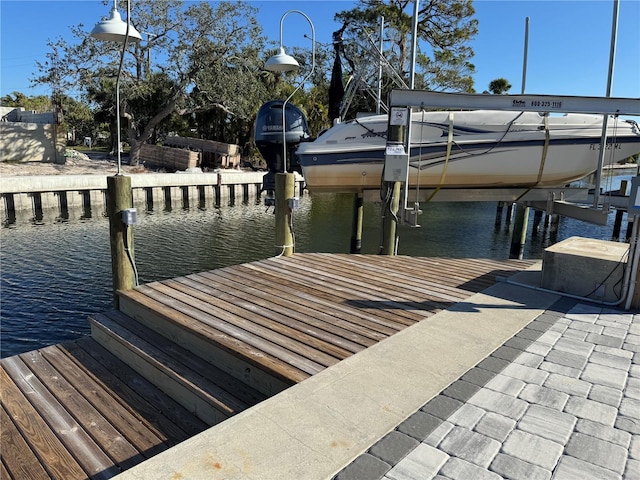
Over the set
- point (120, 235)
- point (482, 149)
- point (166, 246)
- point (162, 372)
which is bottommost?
point (166, 246)

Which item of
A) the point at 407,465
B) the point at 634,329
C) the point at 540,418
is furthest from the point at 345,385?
Result: the point at 634,329

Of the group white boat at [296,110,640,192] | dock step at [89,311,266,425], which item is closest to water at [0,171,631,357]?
white boat at [296,110,640,192]

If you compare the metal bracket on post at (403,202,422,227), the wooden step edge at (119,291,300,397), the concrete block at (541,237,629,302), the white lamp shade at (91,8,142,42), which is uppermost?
the white lamp shade at (91,8,142,42)

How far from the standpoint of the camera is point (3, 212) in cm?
1644

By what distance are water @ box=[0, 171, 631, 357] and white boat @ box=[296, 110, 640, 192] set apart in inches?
40.1

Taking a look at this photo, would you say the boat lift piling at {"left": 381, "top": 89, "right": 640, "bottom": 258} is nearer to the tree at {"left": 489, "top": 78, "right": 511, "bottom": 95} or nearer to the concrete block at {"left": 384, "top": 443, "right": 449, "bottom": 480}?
the concrete block at {"left": 384, "top": 443, "right": 449, "bottom": 480}

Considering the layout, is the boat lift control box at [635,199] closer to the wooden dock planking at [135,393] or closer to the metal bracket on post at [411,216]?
the metal bracket on post at [411,216]

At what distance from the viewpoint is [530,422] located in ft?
8.33

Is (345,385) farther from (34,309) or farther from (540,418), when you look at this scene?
(34,309)

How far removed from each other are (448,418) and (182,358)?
2.33 meters

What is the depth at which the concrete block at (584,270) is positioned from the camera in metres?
4.61

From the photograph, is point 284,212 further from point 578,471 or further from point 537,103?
point 578,471

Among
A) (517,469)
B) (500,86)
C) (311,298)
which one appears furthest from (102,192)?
(500,86)

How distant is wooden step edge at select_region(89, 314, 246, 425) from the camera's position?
3328mm
